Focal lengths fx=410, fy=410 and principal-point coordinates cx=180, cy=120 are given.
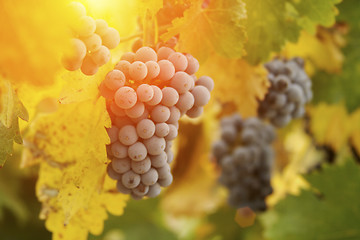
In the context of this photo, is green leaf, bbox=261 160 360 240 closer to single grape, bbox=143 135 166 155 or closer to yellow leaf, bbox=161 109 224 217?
yellow leaf, bbox=161 109 224 217

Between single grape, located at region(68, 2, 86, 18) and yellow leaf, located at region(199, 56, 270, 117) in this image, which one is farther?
yellow leaf, located at region(199, 56, 270, 117)

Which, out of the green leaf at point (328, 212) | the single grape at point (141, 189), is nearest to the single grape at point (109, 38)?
the single grape at point (141, 189)

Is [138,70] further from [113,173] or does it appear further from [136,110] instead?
[113,173]

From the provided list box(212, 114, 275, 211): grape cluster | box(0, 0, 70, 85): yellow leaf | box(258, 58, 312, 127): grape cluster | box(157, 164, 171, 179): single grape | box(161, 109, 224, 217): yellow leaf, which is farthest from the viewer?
box(161, 109, 224, 217): yellow leaf

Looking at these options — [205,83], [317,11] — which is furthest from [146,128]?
[317,11]

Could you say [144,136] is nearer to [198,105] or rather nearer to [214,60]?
[198,105]

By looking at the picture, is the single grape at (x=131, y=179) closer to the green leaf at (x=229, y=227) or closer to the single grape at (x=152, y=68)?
the single grape at (x=152, y=68)

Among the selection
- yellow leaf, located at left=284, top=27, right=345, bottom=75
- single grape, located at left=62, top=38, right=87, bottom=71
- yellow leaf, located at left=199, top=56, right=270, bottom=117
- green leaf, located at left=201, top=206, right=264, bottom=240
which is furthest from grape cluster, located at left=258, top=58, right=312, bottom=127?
green leaf, located at left=201, top=206, right=264, bottom=240
